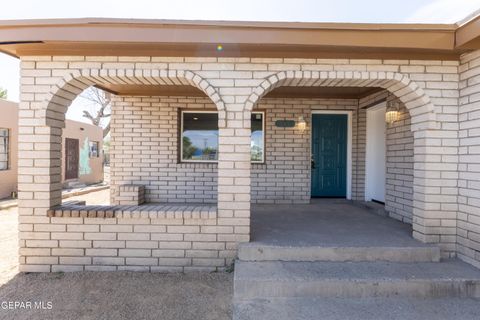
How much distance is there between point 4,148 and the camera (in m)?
8.88

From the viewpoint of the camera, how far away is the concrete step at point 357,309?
2531mm

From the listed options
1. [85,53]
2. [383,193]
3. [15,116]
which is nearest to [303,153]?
[383,193]

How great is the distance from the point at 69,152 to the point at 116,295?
11.4 m

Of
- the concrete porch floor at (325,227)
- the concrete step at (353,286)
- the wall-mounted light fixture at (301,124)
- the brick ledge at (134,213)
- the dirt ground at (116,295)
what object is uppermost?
the wall-mounted light fixture at (301,124)

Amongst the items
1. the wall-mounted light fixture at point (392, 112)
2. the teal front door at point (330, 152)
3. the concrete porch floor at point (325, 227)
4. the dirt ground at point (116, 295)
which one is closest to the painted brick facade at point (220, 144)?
the dirt ground at point (116, 295)

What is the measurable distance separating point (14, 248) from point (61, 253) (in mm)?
1496

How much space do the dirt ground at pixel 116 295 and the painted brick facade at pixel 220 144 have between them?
0.60ft

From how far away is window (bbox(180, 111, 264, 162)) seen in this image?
19.8 feet

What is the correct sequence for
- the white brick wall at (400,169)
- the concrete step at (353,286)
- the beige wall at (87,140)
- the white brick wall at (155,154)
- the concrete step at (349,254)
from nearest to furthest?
the concrete step at (353,286)
the concrete step at (349,254)
the white brick wall at (400,169)
the white brick wall at (155,154)
the beige wall at (87,140)

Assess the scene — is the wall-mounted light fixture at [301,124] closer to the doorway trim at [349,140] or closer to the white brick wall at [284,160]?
the white brick wall at [284,160]

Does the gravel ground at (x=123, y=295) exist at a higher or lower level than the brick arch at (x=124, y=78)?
lower

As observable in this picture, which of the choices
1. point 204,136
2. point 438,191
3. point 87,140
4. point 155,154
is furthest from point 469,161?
point 87,140

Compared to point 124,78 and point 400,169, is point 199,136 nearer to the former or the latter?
point 124,78

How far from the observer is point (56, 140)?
3598 mm
